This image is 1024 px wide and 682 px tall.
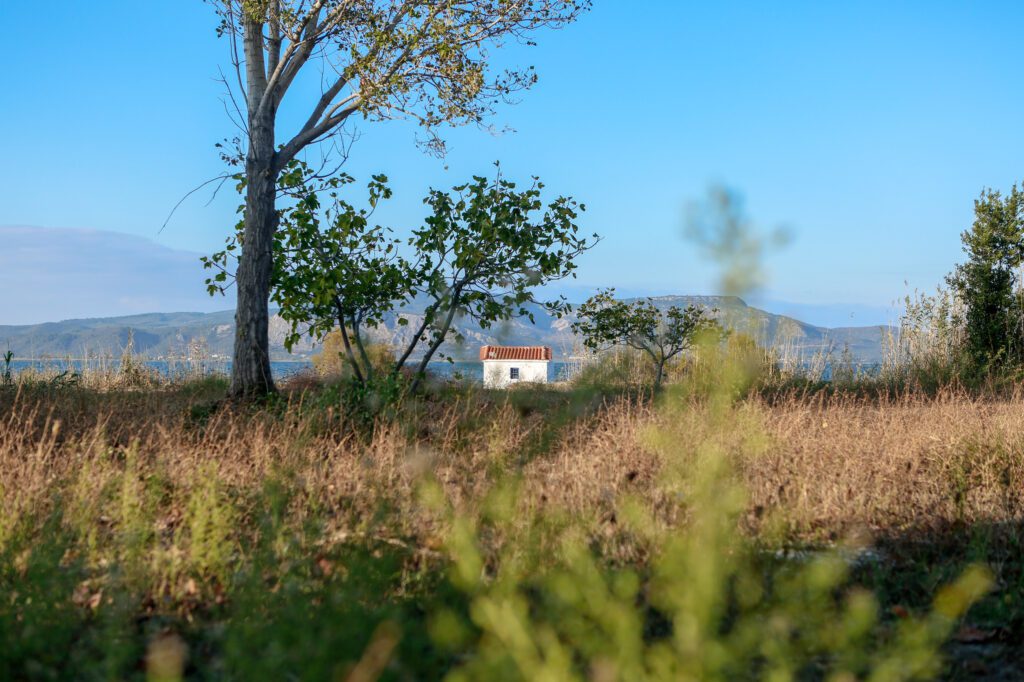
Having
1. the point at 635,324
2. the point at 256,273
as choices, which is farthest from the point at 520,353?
the point at 256,273

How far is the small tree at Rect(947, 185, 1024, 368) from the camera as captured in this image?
50.6 ft

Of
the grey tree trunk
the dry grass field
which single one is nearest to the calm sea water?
the grey tree trunk

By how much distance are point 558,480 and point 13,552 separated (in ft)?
11.0

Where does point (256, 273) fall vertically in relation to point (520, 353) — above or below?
above

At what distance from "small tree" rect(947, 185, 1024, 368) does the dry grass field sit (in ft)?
29.5

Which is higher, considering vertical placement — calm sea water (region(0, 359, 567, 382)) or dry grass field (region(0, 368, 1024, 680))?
calm sea water (region(0, 359, 567, 382))

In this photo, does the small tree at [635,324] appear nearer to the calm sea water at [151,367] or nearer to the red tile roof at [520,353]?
the calm sea water at [151,367]

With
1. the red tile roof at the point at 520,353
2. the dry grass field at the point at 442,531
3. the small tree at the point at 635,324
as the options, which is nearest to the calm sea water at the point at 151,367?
the small tree at the point at 635,324

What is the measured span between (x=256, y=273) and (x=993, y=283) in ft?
46.8

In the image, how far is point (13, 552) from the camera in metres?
4.17

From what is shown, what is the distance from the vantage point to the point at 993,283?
52.7 feet

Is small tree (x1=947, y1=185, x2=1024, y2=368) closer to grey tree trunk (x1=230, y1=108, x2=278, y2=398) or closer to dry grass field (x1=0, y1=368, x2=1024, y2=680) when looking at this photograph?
dry grass field (x1=0, y1=368, x2=1024, y2=680)

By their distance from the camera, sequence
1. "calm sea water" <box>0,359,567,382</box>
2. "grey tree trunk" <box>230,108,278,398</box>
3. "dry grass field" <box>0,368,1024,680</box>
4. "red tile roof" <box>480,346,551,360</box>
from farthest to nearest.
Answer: "red tile roof" <box>480,346,551,360</box>, "calm sea water" <box>0,359,567,382</box>, "grey tree trunk" <box>230,108,278,398</box>, "dry grass field" <box>0,368,1024,680</box>

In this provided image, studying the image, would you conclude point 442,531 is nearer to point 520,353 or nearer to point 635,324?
point 635,324
